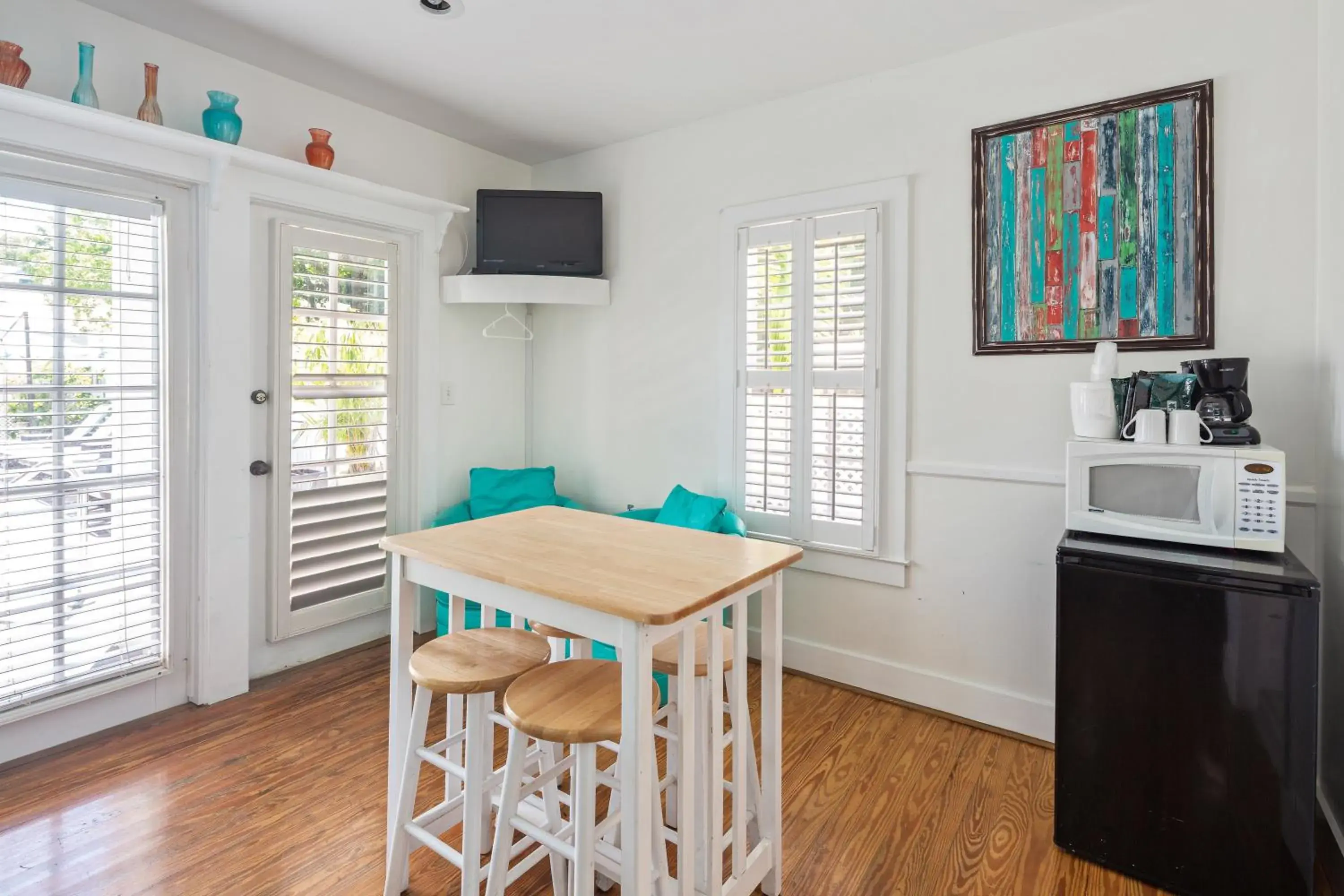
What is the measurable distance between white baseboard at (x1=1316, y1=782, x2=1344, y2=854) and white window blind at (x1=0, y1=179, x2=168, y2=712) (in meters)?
3.72

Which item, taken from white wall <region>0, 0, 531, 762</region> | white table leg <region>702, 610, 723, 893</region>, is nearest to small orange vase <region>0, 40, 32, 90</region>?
white wall <region>0, 0, 531, 762</region>

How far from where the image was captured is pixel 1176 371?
2211mm

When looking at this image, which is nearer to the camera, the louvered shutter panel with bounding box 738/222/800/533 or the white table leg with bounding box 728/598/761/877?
the white table leg with bounding box 728/598/761/877

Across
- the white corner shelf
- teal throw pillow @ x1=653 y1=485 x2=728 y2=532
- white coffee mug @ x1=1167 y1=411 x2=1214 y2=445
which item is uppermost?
the white corner shelf

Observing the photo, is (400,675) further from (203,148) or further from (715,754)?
(203,148)

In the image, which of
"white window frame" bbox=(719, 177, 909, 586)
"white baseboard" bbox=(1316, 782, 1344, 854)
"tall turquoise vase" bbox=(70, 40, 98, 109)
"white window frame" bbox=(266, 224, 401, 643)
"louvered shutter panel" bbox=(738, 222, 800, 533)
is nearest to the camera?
"white baseboard" bbox=(1316, 782, 1344, 854)

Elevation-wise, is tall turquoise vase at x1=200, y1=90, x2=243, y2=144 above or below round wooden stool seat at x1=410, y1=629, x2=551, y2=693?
above

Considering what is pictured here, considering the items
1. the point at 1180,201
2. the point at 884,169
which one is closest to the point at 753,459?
the point at 884,169

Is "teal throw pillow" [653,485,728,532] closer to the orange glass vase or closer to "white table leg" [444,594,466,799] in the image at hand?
"white table leg" [444,594,466,799]

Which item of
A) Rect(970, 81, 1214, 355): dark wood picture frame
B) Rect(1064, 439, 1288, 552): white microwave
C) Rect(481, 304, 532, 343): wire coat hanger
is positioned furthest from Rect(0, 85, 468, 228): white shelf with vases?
Rect(1064, 439, 1288, 552): white microwave

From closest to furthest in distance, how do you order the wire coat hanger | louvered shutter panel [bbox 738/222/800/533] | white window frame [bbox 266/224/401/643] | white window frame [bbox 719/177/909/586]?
1. white window frame [bbox 719/177/909/586]
2. white window frame [bbox 266/224/401/643]
3. louvered shutter panel [bbox 738/222/800/533]
4. the wire coat hanger

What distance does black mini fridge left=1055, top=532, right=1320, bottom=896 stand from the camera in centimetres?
161

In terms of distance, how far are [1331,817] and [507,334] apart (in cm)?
379

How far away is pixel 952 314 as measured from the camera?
2.64m
